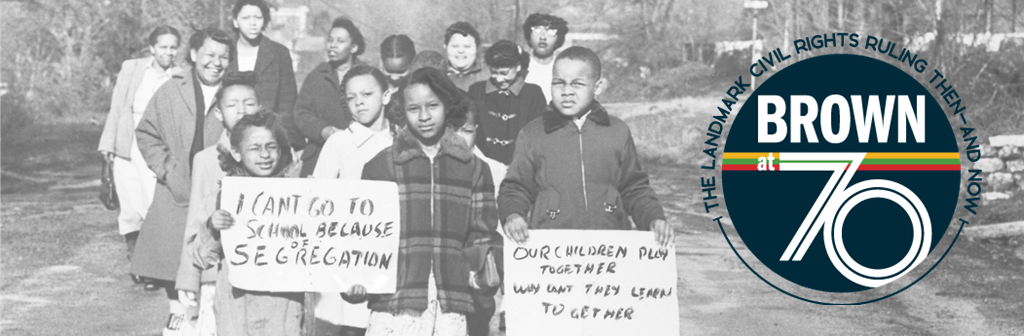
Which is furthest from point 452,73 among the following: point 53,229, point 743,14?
point 743,14

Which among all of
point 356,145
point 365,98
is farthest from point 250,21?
point 356,145

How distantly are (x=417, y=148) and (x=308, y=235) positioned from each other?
1.80 feet

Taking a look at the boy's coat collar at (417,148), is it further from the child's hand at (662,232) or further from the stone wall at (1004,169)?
the stone wall at (1004,169)

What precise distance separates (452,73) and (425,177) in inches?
66.0

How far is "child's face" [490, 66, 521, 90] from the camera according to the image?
5.77 metres

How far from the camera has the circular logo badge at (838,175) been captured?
23.3ft

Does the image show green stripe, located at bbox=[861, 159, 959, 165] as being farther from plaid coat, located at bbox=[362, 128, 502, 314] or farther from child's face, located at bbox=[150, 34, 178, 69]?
child's face, located at bbox=[150, 34, 178, 69]

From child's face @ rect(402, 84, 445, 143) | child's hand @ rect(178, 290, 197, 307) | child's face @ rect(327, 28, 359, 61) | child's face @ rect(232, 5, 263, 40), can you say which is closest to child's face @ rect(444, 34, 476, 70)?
child's face @ rect(327, 28, 359, 61)

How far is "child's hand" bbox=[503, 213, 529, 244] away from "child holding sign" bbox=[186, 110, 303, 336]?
0.87 m

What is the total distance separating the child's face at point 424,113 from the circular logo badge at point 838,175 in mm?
3127

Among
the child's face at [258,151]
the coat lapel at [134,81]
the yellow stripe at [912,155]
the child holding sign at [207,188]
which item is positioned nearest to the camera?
the child's face at [258,151]

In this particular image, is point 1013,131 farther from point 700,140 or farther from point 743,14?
point 743,14

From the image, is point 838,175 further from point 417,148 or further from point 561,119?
point 417,148

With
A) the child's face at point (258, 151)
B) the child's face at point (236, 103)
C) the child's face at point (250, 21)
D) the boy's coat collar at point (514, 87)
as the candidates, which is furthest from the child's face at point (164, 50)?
the child's face at point (258, 151)
